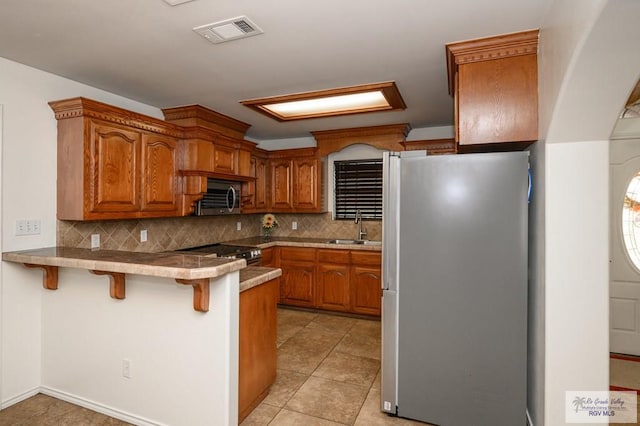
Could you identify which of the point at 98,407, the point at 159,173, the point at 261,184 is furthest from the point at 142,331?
the point at 261,184

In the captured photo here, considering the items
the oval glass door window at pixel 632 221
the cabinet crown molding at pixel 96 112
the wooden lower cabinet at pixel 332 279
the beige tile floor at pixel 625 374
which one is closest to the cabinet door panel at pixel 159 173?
the cabinet crown molding at pixel 96 112

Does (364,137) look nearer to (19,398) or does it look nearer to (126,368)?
(126,368)

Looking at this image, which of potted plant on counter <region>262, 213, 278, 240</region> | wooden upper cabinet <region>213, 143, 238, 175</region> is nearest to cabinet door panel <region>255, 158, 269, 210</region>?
potted plant on counter <region>262, 213, 278, 240</region>

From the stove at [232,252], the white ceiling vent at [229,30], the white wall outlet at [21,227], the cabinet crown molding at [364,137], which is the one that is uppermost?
the white ceiling vent at [229,30]

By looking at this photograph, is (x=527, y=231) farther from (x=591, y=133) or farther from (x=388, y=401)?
(x=388, y=401)

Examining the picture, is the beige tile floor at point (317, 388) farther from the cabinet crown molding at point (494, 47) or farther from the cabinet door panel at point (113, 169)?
the cabinet crown molding at point (494, 47)

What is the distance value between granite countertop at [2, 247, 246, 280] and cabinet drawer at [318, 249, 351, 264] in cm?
242

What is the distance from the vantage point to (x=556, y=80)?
1.64 meters

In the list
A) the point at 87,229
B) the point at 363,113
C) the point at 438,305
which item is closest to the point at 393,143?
the point at 363,113

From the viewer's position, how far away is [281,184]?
5.09m

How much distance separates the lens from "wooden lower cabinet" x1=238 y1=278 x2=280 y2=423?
226 cm

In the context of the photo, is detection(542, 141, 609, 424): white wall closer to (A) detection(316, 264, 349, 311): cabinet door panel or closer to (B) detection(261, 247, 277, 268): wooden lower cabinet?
(A) detection(316, 264, 349, 311): cabinet door panel

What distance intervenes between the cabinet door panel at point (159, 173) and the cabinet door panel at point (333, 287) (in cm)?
203

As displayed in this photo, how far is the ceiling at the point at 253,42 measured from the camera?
1.85 meters
